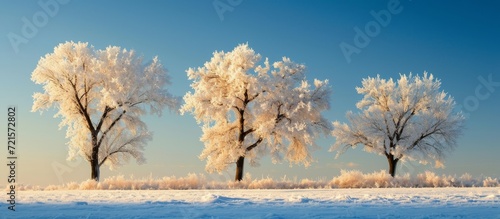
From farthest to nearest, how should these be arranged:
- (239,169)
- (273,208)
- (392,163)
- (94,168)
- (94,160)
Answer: (392,163), (94,168), (94,160), (239,169), (273,208)

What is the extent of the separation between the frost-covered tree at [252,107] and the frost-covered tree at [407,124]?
6300mm

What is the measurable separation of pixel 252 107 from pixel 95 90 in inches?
386

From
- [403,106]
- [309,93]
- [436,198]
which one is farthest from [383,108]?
[436,198]

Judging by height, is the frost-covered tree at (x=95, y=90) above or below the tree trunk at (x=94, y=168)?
above

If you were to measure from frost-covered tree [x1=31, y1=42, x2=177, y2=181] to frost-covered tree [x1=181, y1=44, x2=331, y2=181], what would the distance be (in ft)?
8.23

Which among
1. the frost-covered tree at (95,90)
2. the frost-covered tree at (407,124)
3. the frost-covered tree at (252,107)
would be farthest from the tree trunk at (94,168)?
Result: the frost-covered tree at (407,124)

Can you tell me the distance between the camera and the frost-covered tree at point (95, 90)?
2842cm

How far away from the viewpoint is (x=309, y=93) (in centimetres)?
2830

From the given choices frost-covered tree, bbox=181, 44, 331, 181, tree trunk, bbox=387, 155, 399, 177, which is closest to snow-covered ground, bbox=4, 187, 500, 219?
frost-covered tree, bbox=181, 44, 331, 181

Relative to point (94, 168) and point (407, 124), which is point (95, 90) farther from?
point (407, 124)

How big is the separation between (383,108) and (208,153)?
46.5ft

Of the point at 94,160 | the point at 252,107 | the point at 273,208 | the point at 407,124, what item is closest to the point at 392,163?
the point at 407,124

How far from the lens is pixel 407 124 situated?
34281 millimetres

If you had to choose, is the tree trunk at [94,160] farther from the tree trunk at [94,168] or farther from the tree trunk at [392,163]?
the tree trunk at [392,163]
